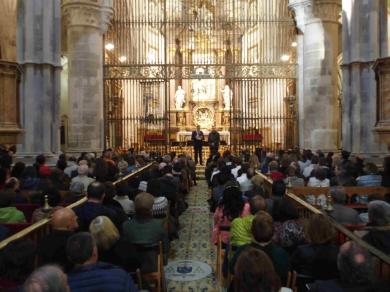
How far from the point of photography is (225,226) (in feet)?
19.4

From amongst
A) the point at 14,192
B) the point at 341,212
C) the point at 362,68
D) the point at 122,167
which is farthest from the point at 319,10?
the point at 14,192

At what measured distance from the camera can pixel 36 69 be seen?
12.9 metres

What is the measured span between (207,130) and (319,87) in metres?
9.87

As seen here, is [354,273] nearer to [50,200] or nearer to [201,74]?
[50,200]

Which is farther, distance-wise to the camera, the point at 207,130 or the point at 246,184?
the point at 207,130

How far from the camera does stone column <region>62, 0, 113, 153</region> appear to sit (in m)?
16.9

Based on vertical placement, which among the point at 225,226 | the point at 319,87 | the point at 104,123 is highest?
the point at 319,87

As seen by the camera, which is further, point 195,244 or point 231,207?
point 195,244

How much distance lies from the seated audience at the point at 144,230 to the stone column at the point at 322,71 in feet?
41.8

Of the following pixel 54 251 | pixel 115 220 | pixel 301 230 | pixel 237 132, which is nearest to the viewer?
pixel 54 251

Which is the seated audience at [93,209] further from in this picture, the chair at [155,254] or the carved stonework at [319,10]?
the carved stonework at [319,10]

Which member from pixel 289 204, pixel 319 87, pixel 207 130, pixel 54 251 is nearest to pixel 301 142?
pixel 319 87

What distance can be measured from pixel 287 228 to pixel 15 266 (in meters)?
2.76

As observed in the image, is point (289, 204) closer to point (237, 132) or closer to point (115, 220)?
point (115, 220)
